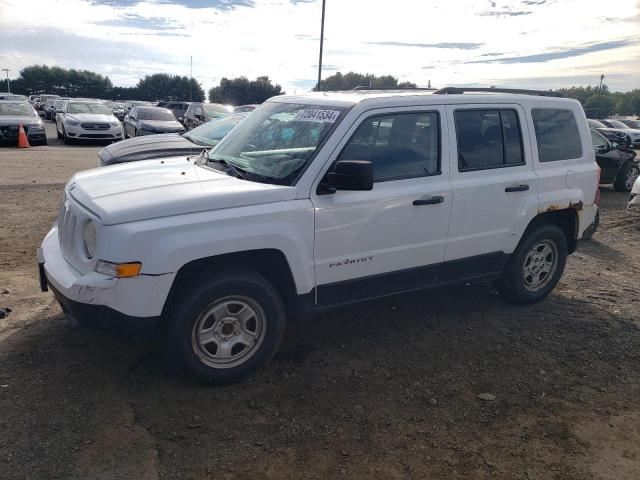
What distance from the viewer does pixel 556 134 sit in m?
4.97

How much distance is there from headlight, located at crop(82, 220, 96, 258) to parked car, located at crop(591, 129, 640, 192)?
38.1 feet

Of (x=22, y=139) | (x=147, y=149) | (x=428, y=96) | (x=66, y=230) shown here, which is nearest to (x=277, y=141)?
(x=428, y=96)

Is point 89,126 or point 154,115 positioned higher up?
point 154,115

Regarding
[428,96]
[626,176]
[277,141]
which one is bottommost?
[626,176]

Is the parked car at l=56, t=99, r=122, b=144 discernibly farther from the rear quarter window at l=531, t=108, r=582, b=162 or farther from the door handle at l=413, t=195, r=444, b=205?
the door handle at l=413, t=195, r=444, b=205

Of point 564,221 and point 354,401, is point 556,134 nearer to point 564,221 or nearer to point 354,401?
point 564,221

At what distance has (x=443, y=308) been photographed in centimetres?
511

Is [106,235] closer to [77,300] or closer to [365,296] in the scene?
[77,300]

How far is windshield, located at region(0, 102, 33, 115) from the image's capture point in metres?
17.1

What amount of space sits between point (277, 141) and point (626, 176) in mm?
11313

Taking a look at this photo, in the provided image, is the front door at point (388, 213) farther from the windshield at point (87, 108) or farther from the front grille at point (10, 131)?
the windshield at point (87, 108)

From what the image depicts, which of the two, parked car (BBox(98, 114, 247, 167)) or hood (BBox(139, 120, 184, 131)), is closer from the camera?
parked car (BBox(98, 114, 247, 167))

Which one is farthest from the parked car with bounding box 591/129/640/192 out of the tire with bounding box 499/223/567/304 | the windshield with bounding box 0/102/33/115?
the windshield with bounding box 0/102/33/115

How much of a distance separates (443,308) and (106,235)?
126 inches
